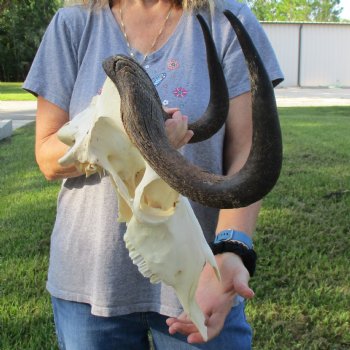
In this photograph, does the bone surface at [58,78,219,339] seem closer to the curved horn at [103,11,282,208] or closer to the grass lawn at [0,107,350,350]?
the curved horn at [103,11,282,208]

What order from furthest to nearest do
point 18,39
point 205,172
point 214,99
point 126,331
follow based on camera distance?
1. point 18,39
2. point 126,331
3. point 214,99
4. point 205,172

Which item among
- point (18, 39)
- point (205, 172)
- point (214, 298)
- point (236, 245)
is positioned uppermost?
point (205, 172)

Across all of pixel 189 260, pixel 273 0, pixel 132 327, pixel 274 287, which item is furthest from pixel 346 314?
pixel 273 0

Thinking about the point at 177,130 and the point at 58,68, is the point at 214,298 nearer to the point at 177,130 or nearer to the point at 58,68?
the point at 177,130

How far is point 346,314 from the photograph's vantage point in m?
3.43

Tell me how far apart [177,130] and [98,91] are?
24.3 inches

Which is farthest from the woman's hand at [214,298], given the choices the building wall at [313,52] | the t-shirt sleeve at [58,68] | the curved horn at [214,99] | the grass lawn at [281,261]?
the building wall at [313,52]

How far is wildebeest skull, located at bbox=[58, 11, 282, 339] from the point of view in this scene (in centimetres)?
89

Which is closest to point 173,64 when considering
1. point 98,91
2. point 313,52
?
point 98,91

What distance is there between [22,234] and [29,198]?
1.15 metres

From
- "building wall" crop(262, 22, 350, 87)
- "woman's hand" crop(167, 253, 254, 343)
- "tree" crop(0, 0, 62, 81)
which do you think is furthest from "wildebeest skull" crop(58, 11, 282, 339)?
"tree" crop(0, 0, 62, 81)

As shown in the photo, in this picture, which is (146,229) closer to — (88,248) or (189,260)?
(189,260)

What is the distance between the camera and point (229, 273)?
1.61 m

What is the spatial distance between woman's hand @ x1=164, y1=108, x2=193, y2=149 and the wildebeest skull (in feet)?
0.19
